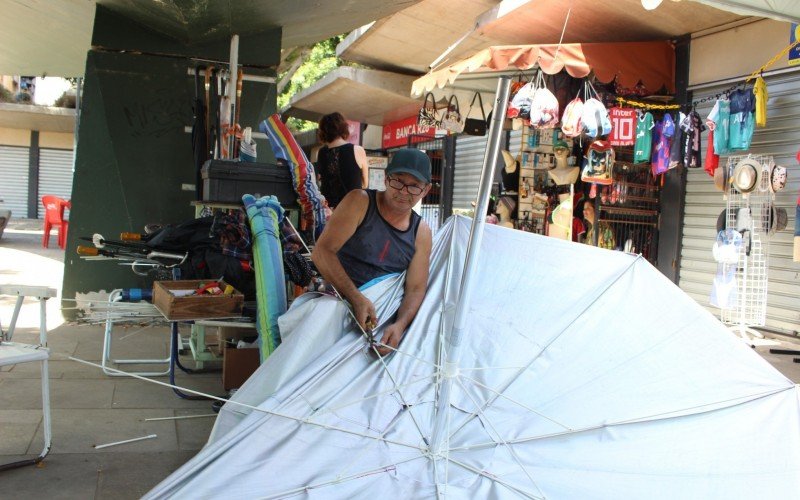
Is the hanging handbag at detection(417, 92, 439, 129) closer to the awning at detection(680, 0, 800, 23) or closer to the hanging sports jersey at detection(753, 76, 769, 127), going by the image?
the hanging sports jersey at detection(753, 76, 769, 127)

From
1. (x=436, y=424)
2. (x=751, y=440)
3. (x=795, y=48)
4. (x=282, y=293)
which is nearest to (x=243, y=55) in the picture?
(x=282, y=293)

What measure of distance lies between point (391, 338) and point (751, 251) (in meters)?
5.77

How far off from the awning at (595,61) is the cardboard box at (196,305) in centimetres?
A: 455

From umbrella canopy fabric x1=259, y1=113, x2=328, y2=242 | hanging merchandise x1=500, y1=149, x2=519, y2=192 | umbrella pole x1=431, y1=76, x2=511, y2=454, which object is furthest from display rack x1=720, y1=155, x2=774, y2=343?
umbrella pole x1=431, y1=76, x2=511, y2=454

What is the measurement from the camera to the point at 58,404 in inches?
185

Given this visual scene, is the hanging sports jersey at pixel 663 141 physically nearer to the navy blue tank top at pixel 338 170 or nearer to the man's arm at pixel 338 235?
the navy blue tank top at pixel 338 170

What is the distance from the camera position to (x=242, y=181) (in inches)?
224

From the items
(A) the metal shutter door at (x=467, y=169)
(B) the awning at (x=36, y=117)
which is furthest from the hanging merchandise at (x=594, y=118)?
(B) the awning at (x=36, y=117)

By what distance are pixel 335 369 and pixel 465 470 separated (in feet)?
2.24

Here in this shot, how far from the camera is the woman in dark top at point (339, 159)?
6125 mm

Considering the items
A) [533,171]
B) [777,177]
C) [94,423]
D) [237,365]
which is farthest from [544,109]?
[94,423]

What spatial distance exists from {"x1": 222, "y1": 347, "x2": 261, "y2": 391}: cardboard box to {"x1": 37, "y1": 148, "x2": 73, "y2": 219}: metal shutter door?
25346mm

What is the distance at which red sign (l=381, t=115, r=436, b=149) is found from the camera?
15.2m

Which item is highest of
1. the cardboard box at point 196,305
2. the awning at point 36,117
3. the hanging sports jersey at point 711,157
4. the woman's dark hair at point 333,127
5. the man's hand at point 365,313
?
the awning at point 36,117
